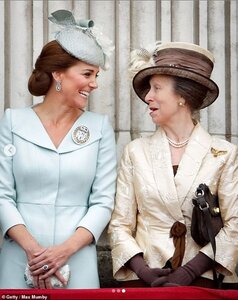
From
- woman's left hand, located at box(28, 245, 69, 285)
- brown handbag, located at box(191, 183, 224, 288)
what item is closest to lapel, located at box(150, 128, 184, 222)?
brown handbag, located at box(191, 183, 224, 288)

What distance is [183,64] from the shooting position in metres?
5.34

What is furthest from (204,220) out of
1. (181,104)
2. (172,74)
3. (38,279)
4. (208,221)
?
(38,279)

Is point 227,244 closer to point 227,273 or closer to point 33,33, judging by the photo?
point 227,273

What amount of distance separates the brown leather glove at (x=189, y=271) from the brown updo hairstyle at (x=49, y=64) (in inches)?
47.3

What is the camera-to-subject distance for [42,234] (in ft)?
17.3

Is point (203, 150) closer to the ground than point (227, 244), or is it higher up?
higher up

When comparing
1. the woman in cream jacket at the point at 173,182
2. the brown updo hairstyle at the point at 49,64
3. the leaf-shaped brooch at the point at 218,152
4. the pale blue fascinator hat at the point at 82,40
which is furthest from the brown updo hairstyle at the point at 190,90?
the brown updo hairstyle at the point at 49,64

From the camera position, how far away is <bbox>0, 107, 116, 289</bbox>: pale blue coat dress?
525cm

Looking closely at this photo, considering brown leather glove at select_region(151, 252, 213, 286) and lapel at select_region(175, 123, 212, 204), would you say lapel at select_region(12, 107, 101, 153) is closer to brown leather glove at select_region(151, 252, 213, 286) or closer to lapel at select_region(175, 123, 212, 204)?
lapel at select_region(175, 123, 212, 204)

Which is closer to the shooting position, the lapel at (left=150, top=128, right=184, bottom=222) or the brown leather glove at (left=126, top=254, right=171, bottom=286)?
the brown leather glove at (left=126, top=254, right=171, bottom=286)

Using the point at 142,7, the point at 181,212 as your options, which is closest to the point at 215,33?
the point at 142,7

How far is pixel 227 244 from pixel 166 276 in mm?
383

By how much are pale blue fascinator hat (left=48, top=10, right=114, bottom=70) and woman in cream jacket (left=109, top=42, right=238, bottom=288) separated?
0.22 metres

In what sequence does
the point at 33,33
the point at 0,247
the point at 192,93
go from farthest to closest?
the point at 33,33, the point at 0,247, the point at 192,93
